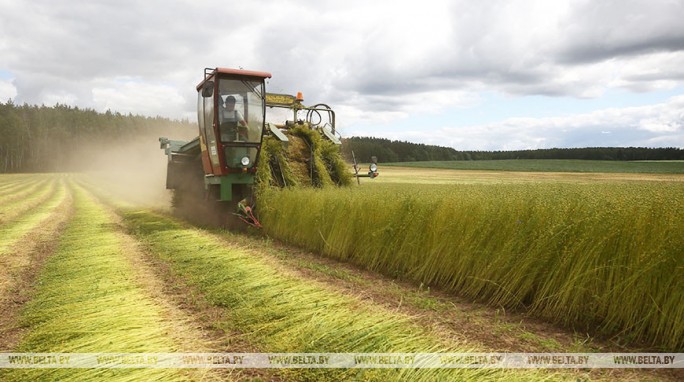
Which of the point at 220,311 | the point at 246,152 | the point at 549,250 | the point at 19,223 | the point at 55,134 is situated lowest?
the point at 19,223

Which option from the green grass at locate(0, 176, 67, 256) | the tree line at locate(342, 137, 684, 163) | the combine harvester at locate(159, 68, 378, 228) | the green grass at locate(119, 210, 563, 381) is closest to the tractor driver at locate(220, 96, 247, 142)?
the combine harvester at locate(159, 68, 378, 228)

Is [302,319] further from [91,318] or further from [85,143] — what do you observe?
[85,143]

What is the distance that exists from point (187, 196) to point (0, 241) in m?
4.57

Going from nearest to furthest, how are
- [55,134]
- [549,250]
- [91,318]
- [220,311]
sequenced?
[91,318] → [220,311] → [549,250] → [55,134]

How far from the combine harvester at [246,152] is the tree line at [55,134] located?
65.8 m

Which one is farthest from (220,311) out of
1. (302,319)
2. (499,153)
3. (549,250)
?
(499,153)

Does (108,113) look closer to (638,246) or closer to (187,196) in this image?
(187,196)

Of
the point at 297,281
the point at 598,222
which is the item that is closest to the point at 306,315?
the point at 297,281

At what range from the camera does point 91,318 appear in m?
3.85

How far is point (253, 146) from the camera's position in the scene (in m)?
9.98

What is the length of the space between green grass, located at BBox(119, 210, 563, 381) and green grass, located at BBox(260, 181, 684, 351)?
49.6 inches

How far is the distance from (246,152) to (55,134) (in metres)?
87.4

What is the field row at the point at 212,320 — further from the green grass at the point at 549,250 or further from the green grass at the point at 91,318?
the green grass at the point at 549,250

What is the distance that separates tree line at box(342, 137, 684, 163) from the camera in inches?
2100
